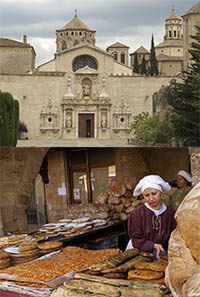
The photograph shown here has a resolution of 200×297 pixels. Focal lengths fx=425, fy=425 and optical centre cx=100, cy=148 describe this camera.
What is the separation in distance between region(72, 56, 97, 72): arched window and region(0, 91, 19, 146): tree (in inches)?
30.4

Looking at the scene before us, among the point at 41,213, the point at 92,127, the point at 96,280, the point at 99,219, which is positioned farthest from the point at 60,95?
the point at 41,213

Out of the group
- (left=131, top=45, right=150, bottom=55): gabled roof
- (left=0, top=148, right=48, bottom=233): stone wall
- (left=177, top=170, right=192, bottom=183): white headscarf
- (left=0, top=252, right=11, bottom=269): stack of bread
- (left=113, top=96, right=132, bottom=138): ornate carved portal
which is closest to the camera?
(left=0, top=252, right=11, bottom=269): stack of bread

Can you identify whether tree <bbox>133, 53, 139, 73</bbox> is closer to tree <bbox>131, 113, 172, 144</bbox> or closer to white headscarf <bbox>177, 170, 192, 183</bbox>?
tree <bbox>131, 113, 172, 144</bbox>

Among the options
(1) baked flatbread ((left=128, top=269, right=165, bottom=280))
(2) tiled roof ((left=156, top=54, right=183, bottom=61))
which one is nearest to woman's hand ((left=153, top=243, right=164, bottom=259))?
(1) baked flatbread ((left=128, top=269, right=165, bottom=280))

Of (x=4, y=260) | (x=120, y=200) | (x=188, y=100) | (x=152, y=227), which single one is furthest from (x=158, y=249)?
(x=120, y=200)

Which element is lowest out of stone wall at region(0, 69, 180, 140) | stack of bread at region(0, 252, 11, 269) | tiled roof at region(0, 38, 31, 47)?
stack of bread at region(0, 252, 11, 269)

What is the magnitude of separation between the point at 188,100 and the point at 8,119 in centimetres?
194

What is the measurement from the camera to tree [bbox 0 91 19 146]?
4511 mm

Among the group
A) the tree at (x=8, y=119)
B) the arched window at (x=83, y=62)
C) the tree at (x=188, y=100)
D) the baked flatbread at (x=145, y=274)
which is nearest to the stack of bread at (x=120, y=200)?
the tree at (x=188, y=100)

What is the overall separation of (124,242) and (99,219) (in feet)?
1.66

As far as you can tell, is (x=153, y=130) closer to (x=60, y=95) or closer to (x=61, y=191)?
(x=60, y=95)

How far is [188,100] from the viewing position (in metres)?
4.56

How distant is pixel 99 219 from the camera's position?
5.84 metres

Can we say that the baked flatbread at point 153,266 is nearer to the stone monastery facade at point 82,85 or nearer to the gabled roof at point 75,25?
the stone monastery facade at point 82,85
